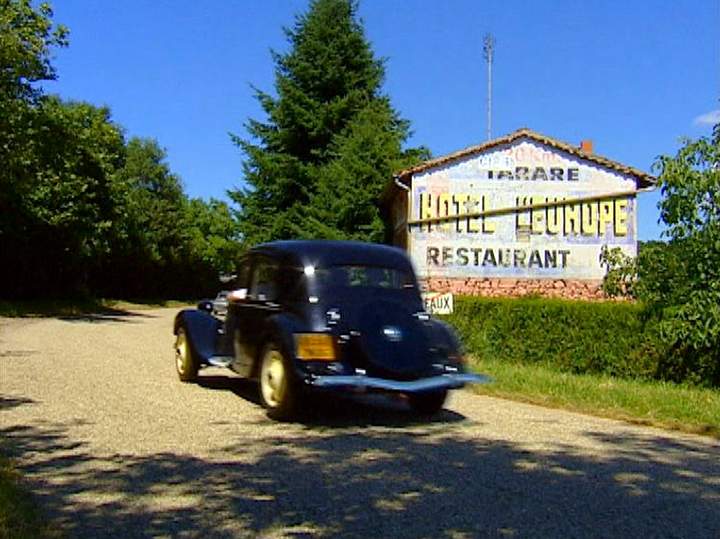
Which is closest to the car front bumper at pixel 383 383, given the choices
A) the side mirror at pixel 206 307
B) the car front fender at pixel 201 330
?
the car front fender at pixel 201 330

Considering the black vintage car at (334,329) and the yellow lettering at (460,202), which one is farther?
the yellow lettering at (460,202)

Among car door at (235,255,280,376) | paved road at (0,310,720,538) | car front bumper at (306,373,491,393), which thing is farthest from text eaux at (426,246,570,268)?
car front bumper at (306,373,491,393)

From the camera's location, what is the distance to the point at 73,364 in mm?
13922

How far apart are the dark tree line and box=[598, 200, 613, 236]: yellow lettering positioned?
61.7 feet

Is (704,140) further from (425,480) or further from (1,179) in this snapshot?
(1,179)

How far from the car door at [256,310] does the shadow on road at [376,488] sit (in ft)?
5.96

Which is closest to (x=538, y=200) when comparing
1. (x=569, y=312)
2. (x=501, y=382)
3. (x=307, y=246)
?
(x=569, y=312)

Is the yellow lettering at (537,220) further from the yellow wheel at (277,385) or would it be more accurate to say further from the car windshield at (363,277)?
the yellow wheel at (277,385)

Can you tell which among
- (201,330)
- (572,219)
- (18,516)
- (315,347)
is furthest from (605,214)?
(18,516)

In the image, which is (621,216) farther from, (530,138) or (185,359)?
(185,359)

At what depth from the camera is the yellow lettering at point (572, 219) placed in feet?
100

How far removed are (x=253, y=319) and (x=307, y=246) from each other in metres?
1.05

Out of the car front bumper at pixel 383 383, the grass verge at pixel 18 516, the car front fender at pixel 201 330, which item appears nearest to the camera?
the grass verge at pixel 18 516

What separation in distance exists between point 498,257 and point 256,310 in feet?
70.1
